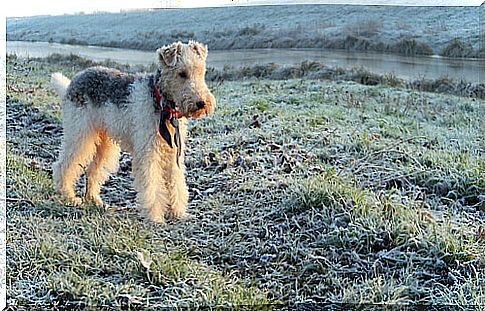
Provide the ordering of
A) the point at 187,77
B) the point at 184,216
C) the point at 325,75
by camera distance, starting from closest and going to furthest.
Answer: the point at 187,77 < the point at 184,216 < the point at 325,75

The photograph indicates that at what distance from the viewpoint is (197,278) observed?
8.79ft

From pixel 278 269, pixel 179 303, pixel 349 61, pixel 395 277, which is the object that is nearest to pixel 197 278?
pixel 179 303

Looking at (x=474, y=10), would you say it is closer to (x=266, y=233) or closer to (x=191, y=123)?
(x=266, y=233)

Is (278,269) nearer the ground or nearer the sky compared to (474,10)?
nearer the ground

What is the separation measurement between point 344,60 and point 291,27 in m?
0.58

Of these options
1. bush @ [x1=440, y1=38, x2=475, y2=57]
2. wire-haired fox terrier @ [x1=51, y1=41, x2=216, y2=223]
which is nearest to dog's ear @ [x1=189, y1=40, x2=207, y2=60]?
wire-haired fox terrier @ [x1=51, y1=41, x2=216, y2=223]

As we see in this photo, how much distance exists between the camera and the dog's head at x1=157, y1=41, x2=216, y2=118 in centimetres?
319

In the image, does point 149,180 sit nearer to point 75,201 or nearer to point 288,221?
point 75,201

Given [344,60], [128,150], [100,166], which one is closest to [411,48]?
[344,60]

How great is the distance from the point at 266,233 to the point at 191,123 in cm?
261

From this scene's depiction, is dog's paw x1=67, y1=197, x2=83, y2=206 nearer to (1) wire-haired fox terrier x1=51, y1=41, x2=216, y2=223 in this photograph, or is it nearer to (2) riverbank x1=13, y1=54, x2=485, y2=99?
(1) wire-haired fox terrier x1=51, y1=41, x2=216, y2=223

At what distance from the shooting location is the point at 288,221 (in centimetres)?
322

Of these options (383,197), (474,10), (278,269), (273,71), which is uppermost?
(474,10)

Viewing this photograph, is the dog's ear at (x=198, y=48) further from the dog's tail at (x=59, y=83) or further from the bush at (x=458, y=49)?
the bush at (x=458, y=49)
